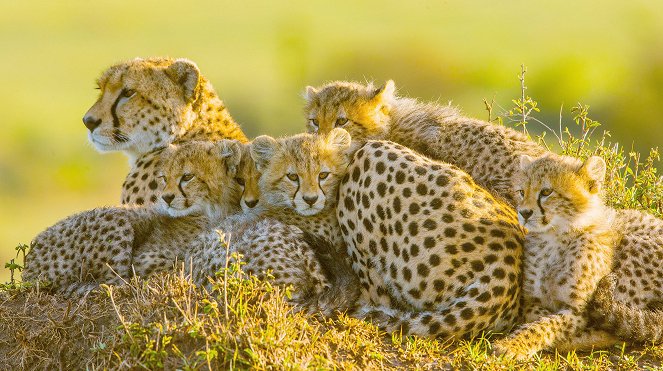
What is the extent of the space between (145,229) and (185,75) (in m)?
1.14

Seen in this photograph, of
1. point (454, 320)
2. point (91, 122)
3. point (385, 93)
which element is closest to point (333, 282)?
point (454, 320)

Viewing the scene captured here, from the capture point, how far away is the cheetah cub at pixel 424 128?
18.7ft

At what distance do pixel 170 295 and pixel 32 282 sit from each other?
1133 mm

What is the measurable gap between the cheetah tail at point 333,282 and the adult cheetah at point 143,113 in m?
1.32

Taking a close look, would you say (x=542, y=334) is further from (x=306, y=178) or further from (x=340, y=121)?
(x=340, y=121)

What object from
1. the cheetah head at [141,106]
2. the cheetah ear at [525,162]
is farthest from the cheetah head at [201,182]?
the cheetah ear at [525,162]

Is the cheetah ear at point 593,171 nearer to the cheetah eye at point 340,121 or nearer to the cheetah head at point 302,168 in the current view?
the cheetah head at point 302,168

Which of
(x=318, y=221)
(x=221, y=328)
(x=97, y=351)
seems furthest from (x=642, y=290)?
(x=97, y=351)

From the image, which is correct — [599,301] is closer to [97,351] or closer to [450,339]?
[450,339]

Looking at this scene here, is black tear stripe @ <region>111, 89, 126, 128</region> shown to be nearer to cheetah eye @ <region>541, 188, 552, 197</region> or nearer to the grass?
the grass

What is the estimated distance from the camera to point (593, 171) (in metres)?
4.74

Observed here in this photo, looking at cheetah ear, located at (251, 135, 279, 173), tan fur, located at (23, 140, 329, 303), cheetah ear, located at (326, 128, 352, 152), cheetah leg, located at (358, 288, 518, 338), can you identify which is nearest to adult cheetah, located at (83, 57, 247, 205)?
tan fur, located at (23, 140, 329, 303)

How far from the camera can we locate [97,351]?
414 centimetres

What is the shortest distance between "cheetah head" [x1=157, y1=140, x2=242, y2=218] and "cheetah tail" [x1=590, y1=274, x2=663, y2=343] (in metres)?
1.78
